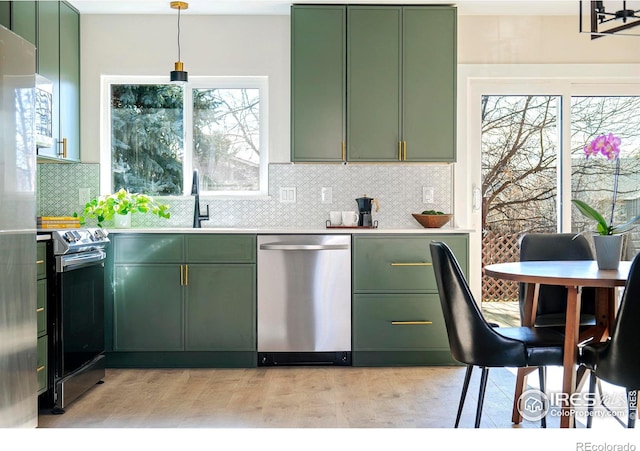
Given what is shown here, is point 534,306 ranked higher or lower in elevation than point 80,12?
lower

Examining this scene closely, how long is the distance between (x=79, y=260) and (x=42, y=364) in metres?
0.57

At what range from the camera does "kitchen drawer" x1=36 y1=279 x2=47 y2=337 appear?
118 inches

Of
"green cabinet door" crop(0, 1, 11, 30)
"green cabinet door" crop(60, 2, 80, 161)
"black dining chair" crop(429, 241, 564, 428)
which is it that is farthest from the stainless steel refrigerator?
"black dining chair" crop(429, 241, 564, 428)

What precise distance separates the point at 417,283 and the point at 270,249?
0.98 m

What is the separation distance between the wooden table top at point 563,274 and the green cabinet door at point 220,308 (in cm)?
184

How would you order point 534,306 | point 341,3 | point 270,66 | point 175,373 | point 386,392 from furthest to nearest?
1. point 270,66
2. point 341,3
3. point 175,373
4. point 386,392
5. point 534,306

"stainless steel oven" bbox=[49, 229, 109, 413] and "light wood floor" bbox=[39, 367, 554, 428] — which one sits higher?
"stainless steel oven" bbox=[49, 229, 109, 413]

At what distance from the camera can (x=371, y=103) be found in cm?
427

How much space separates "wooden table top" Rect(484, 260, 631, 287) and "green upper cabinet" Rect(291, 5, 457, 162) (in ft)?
5.69

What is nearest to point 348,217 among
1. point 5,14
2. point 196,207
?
point 196,207

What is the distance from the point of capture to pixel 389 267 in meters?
4.04

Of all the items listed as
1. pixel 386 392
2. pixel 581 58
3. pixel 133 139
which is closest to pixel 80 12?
pixel 133 139

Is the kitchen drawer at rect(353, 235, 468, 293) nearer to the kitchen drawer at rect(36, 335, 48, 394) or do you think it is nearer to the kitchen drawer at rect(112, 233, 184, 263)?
the kitchen drawer at rect(112, 233, 184, 263)

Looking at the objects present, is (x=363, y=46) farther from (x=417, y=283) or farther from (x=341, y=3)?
(x=417, y=283)
